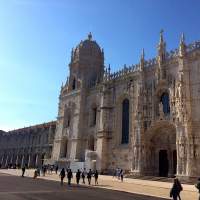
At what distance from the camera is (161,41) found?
1334 inches

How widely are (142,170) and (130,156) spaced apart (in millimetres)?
3058

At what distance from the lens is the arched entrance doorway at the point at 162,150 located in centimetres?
3045

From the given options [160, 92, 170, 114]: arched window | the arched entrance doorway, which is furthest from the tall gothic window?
the arched entrance doorway

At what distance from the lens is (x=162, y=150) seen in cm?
3186

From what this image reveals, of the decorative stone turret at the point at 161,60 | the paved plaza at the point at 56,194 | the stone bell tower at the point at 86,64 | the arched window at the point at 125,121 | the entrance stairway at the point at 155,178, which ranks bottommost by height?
the paved plaza at the point at 56,194

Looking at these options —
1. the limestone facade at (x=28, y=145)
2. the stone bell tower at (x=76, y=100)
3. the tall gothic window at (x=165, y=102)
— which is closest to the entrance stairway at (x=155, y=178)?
the tall gothic window at (x=165, y=102)

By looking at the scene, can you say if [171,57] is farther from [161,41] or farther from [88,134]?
[88,134]

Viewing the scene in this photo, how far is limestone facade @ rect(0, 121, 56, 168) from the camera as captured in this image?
5872 cm

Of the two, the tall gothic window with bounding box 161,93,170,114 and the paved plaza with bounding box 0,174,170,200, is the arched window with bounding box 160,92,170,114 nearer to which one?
the tall gothic window with bounding box 161,93,170,114

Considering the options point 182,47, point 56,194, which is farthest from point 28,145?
point 56,194

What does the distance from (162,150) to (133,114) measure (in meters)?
5.61

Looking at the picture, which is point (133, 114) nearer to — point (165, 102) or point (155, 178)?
point (165, 102)

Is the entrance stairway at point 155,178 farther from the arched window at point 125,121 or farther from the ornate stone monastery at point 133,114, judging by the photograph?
the arched window at point 125,121

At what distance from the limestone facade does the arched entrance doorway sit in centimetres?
2494
